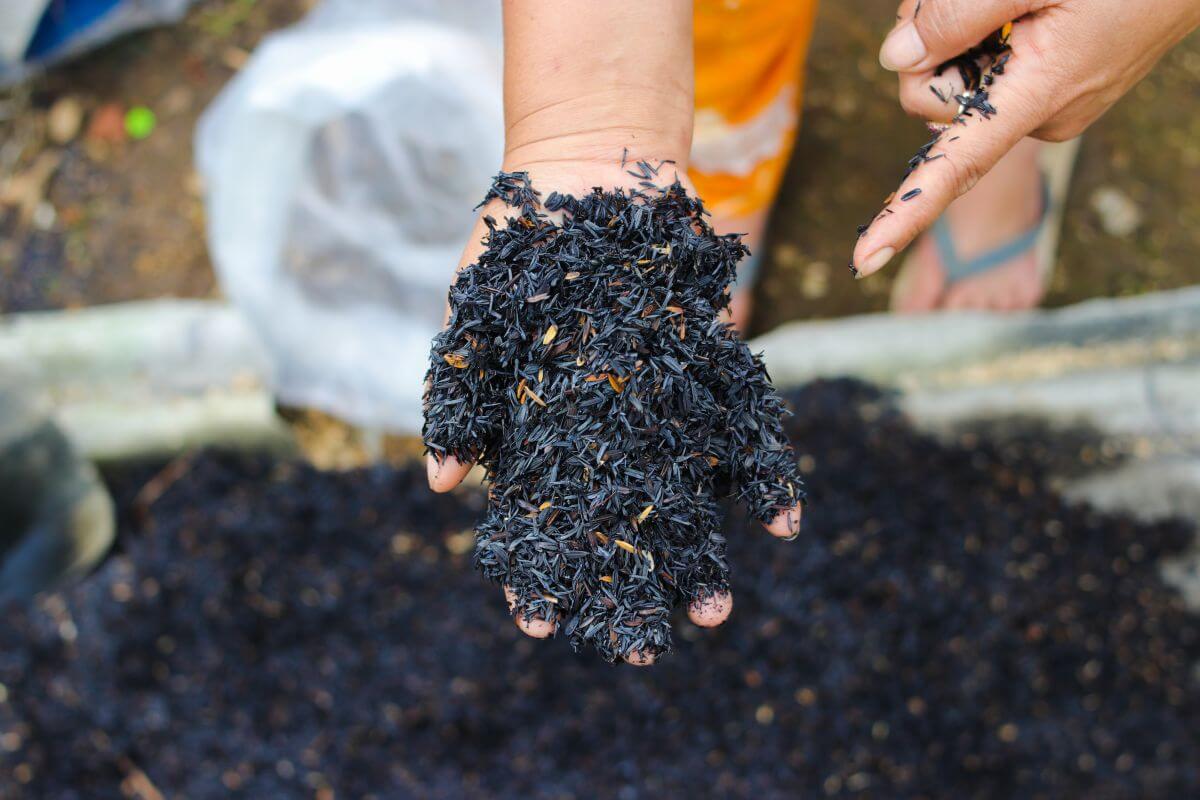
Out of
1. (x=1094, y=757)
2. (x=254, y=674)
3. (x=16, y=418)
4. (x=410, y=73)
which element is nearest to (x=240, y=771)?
(x=254, y=674)

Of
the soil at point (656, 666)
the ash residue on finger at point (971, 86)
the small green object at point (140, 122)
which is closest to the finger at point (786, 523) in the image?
the ash residue on finger at point (971, 86)

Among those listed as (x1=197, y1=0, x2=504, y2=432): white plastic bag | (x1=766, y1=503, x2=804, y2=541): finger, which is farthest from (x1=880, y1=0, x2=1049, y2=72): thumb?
(x1=197, y1=0, x2=504, y2=432): white plastic bag

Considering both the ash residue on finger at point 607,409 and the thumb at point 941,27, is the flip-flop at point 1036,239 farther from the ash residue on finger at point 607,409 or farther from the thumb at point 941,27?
the ash residue on finger at point 607,409

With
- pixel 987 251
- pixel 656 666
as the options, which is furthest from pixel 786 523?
pixel 987 251

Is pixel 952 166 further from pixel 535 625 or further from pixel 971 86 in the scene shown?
pixel 535 625

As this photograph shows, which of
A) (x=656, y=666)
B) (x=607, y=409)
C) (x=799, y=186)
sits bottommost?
(x=656, y=666)

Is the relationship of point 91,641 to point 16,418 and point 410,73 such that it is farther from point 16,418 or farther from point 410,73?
point 410,73
